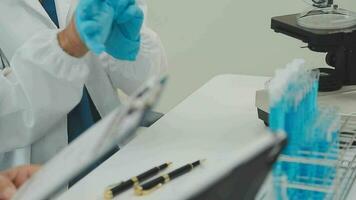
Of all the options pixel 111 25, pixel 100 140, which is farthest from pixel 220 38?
pixel 100 140

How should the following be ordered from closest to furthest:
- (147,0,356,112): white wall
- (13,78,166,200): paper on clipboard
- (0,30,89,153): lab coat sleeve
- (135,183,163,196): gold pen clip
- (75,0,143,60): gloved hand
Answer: (13,78,166,200): paper on clipboard, (135,183,163,196): gold pen clip, (75,0,143,60): gloved hand, (0,30,89,153): lab coat sleeve, (147,0,356,112): white wall

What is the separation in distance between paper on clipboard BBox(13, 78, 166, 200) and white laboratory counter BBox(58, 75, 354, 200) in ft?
0.96

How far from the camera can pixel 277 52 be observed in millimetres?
1898

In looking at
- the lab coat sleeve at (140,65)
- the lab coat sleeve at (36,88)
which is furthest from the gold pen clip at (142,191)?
the lab coat sleeve at (140,65)

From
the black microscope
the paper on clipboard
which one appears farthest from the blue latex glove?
the paper on clipboard

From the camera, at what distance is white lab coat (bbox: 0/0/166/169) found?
3.62 feet

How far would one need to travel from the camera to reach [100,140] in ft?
1.31

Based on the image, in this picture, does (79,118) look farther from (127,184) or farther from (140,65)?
(127,184)

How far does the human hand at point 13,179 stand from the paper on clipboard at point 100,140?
17.6 inches

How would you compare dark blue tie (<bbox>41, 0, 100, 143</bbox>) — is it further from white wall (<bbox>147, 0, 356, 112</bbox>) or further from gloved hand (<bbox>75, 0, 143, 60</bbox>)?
white wall (<bbox>147, 0, 356, 112</bbox>)

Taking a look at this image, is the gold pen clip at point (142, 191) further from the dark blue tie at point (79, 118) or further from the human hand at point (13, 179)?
the dark blue tie at point (79, 118)

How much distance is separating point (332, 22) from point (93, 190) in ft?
1.88

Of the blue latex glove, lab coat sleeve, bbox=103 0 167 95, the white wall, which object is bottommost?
the white wall

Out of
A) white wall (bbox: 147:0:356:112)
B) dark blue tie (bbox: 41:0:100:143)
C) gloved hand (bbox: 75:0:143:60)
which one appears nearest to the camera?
gloved hand (bbox: 75:0:143:60)
